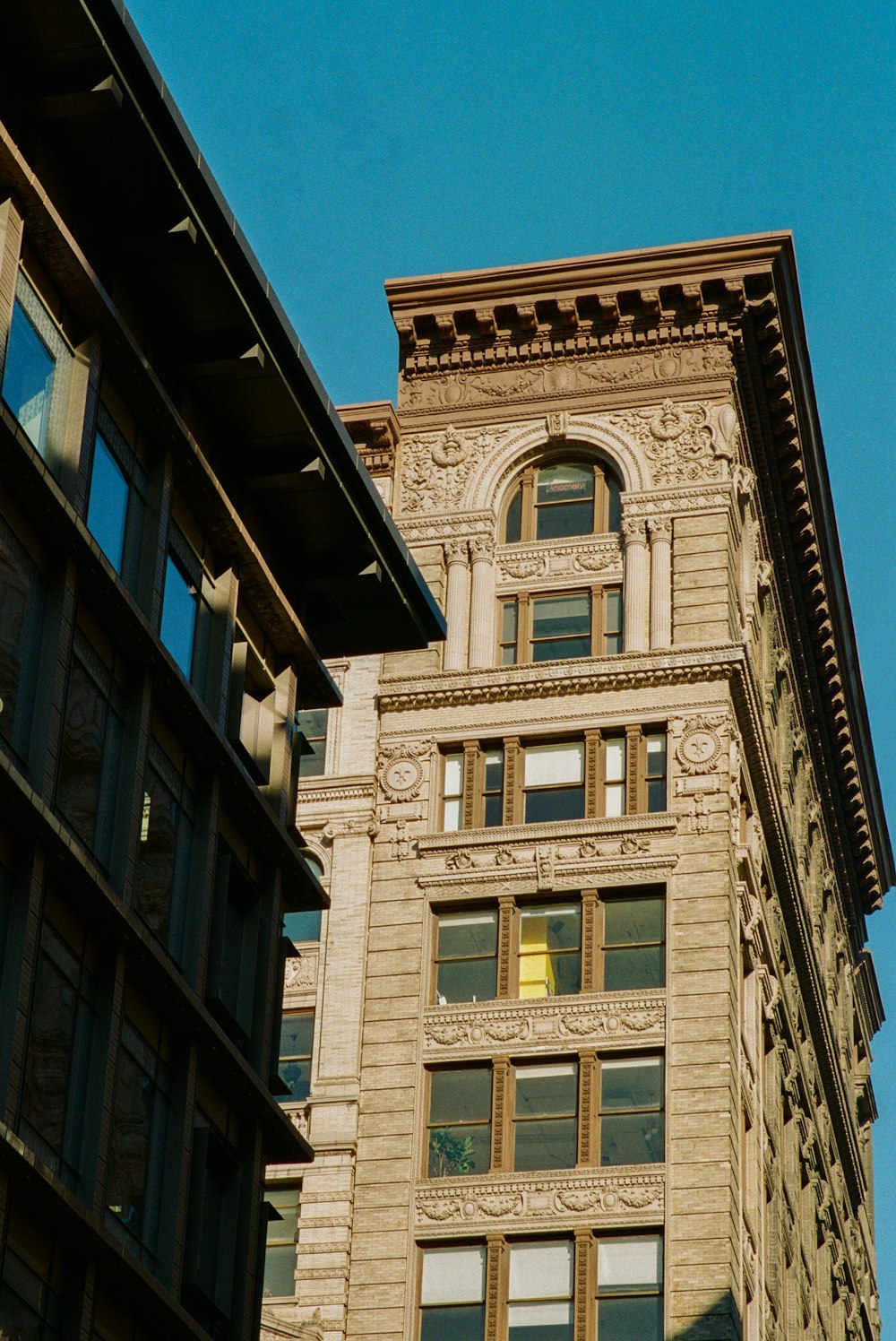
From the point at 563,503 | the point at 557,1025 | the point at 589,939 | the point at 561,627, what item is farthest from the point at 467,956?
the point at 563,503

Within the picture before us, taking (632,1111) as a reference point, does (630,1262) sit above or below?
below

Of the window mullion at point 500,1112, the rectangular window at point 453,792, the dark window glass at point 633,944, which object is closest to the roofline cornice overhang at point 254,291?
the window mullion at point 500,1112

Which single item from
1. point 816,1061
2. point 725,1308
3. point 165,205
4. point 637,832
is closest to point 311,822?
point 637,832

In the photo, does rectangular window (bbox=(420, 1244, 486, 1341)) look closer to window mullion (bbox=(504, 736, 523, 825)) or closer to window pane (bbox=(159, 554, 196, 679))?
window mullion (bbox=(504, 736, 523, 825))

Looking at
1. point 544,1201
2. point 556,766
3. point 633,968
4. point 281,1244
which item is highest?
point 556,766

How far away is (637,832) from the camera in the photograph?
5166 cm

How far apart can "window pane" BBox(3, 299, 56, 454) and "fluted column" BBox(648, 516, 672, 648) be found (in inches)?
1101

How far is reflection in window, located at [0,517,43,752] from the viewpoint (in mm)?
25688

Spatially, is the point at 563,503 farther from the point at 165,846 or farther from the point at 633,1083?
the point at 165,846

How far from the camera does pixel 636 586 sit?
54.8m

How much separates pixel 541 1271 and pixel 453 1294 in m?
1.82

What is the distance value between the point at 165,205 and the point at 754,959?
29437 millimetres

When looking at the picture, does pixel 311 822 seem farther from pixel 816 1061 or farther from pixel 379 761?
pixel 816 1061

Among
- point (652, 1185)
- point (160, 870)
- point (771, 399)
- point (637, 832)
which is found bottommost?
point (160, 870)
